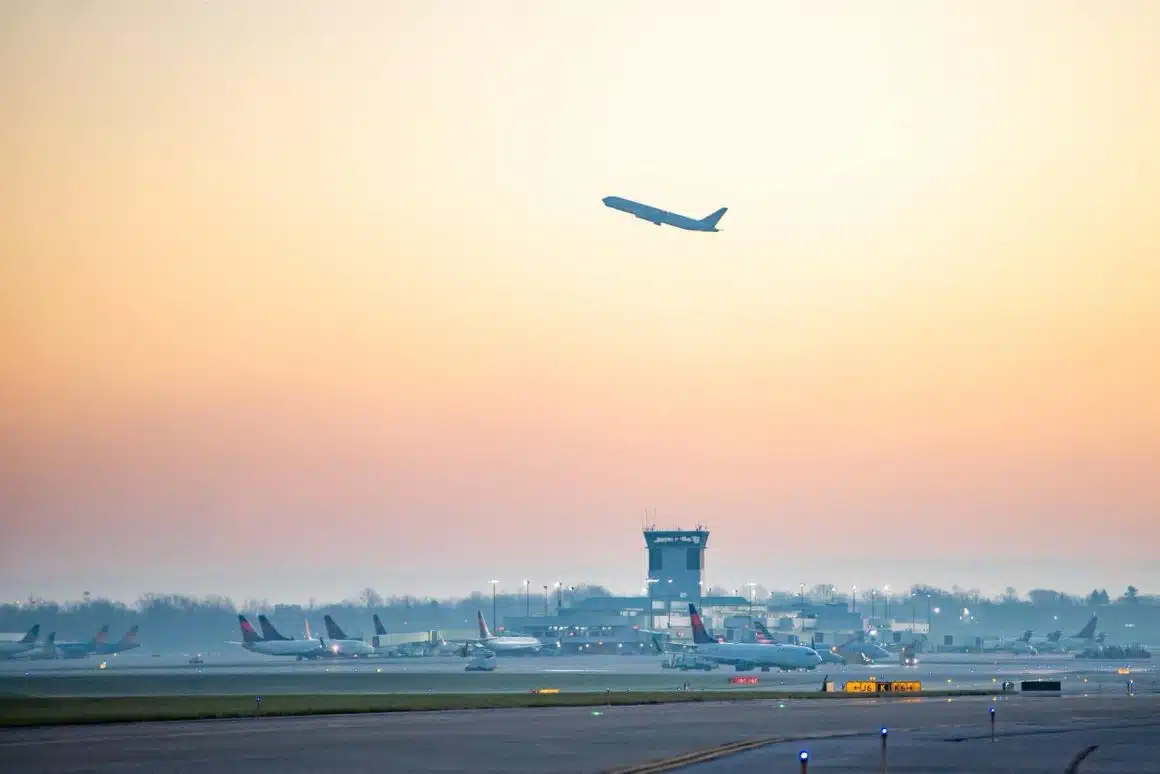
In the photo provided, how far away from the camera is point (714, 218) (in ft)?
473

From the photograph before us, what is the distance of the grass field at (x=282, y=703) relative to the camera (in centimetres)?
8019

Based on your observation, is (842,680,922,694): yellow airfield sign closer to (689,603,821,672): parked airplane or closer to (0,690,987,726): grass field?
(0,690,987,726): grass field

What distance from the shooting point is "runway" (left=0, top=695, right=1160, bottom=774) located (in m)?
50.9

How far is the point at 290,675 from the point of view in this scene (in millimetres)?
151125

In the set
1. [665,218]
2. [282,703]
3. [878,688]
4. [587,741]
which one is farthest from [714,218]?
[587,741]

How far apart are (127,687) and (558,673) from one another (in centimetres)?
5510

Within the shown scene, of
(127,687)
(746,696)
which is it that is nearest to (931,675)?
(746,696)

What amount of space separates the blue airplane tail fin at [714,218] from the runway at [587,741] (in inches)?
2530

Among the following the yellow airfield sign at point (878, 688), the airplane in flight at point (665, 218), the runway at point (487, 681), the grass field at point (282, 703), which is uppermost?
the airplane in flight at point (665, 218)

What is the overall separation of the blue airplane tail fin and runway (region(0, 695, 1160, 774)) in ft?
211

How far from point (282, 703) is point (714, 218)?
7326 centimetres

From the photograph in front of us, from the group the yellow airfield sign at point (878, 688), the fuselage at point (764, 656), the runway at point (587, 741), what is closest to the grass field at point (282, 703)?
the yellow airfield sign at point (878, 688)

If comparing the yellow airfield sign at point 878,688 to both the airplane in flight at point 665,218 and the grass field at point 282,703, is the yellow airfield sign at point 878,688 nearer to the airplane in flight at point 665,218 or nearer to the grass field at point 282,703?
the grass field at point 282,703

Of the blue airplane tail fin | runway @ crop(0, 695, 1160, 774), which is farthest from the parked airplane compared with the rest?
runway @ crop(0, 695, 1160, 774)
